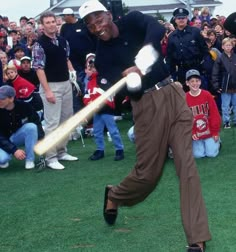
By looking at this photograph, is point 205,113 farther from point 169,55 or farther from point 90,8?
point 90,8

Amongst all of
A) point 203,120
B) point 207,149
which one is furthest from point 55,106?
point 207,149

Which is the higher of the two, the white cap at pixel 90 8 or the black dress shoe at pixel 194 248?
the white cap at pixel 90 8

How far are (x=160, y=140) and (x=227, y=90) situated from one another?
20.9ft

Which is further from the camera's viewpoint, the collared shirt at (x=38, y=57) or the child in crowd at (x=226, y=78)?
the child in crowd at (x=226, y=78)

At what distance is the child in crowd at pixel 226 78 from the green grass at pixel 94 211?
8.24 ft

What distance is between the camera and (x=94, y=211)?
598 cm

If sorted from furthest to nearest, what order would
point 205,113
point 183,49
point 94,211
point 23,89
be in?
1. point 23,89
2. point 183,49
3. point 205,113
4. point 94,211

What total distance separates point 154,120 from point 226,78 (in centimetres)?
638

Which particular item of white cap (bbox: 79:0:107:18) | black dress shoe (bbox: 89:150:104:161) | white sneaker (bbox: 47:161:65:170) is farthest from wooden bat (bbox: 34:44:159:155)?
black dress shoe (bbox: 89:150:104:161)

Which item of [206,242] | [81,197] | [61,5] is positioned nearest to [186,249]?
[206,242]

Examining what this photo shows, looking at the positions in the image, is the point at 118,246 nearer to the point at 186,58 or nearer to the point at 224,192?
the point at 224,192

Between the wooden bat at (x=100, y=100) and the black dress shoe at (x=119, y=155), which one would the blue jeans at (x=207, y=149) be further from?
the wooden bat at (x=100, y=100)

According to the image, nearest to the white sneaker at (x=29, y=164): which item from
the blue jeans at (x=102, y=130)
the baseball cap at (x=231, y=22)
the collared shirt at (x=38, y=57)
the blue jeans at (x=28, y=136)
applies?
the blue jeans at (x=28, y=136)

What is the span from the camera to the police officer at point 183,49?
31.8 feet
